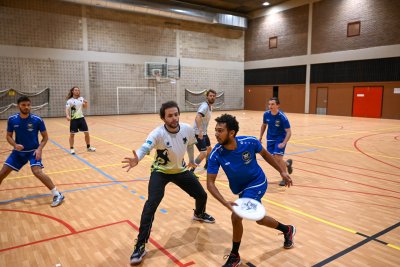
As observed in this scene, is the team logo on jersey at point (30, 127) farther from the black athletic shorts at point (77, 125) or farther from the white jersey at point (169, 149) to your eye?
the black athletic shorts at point (77, 125)

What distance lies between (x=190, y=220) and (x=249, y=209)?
6.03 ft

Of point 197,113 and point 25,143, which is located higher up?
point 197,113

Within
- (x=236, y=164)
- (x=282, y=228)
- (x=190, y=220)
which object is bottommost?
(x=190, y=220)

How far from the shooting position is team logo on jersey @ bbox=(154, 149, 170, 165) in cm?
380

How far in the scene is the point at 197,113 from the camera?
687cm

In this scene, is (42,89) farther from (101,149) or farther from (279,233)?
(279,233)

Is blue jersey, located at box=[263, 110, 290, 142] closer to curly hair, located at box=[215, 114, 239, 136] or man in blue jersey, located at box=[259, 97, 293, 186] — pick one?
man in blue jersey, located at box=[259, 97, 293, 186]

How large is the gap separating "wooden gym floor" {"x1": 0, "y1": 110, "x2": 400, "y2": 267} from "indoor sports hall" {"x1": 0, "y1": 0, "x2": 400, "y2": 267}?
0.03 meters

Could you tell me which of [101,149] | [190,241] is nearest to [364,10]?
[101,149]

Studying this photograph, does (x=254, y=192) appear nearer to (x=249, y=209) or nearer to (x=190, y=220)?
(x=249, y=209)

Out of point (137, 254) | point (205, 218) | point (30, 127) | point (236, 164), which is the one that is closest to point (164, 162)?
point (236, 164)

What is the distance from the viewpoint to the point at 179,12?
24.9 metres

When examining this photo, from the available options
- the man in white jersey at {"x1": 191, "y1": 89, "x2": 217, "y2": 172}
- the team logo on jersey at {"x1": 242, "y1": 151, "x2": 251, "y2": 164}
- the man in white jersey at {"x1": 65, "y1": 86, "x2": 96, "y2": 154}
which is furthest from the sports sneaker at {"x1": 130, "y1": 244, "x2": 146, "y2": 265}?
the man in white jersey at {"x1": 65, "y1": 86, "x2": 96, "y2": 154}

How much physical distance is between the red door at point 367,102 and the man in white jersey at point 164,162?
2222cm
